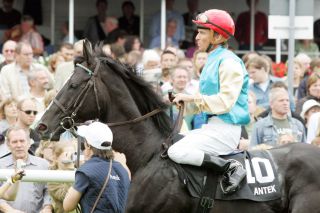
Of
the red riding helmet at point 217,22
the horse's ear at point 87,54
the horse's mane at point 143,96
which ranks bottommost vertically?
the horse's mane at point 143,96

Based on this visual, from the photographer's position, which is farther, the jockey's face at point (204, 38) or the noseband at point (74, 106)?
the jockey's face at point (204, 38)

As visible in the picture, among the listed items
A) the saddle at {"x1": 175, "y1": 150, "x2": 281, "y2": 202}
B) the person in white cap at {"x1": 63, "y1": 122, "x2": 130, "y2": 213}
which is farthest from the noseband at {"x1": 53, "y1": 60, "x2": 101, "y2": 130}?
the saddle at {"x1": 175, "y1": 150, "x2": 281, "y2": 202}

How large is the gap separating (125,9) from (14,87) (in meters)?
6.67

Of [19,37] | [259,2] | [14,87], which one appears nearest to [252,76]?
[14,87]

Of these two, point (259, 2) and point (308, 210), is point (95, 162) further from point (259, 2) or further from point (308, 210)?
point (259, 2)

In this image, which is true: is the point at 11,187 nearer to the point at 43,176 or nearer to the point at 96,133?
the point at 43,176

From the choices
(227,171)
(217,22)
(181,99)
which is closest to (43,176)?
(181,99)

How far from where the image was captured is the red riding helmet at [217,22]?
9.18 m

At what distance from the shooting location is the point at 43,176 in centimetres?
1007

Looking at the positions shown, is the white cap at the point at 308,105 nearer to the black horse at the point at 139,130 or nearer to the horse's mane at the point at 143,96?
the black horse at the point at 139,130

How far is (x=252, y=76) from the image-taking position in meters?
15.1

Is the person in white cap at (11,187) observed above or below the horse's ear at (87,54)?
below

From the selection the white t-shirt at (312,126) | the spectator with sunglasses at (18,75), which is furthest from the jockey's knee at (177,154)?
the spectator with sunglasses at (18,75)

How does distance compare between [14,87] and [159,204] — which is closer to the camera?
[159,204]
